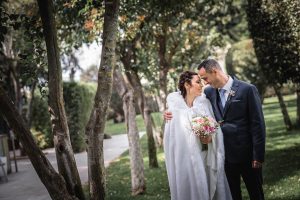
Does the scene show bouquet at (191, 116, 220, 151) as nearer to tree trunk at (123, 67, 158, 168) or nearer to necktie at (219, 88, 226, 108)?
necktie at (219, 88, 226, 108)

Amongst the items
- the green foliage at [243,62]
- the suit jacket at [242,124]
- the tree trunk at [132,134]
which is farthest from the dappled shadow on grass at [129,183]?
the green foliage at [243,62]

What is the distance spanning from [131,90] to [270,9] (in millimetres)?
4583

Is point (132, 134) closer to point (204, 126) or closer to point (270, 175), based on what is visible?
point (270, 175)

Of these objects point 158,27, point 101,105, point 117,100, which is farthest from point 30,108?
point 117,100

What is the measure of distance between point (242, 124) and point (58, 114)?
7.66 ft

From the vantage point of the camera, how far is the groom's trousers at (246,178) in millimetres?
5617

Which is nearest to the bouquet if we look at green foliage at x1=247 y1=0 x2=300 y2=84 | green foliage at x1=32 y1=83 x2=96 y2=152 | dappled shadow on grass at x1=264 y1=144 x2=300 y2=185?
dappled shadow on grass at x1=264 y1=144 x2=300 y2=185

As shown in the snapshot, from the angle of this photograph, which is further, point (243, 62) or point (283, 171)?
point (243, 62)

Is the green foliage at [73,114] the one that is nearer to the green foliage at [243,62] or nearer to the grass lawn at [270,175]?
the grass lawn at [270,175]

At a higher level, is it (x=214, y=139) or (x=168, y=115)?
(x=168, y=115)

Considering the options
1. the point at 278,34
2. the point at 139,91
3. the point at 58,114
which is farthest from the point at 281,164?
the point at 58,114

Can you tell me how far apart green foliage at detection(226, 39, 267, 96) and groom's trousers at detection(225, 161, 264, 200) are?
27.1 m

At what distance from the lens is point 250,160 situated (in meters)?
5.63

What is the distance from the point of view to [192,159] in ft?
19.0
